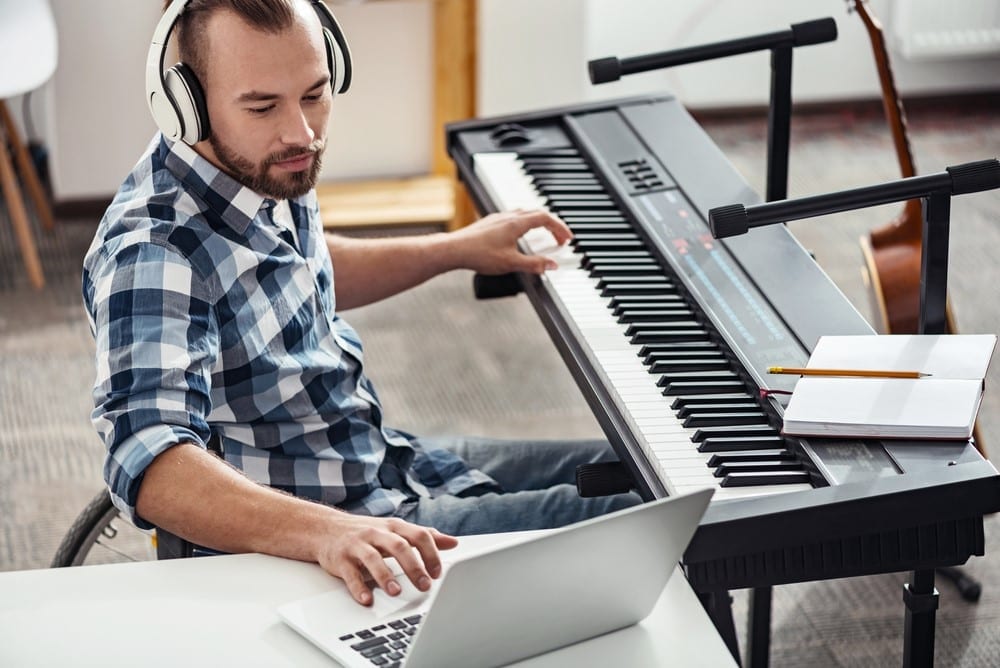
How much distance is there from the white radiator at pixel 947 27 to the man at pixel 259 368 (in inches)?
128

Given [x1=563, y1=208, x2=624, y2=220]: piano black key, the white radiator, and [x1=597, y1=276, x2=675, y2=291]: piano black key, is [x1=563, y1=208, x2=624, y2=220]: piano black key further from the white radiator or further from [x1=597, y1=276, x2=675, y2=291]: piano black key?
the white radiator

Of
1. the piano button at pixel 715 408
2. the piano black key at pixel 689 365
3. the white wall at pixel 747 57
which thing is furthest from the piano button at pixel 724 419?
the white wall at pixel 747 57

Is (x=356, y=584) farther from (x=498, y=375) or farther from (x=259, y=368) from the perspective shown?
(x=498, y=375)

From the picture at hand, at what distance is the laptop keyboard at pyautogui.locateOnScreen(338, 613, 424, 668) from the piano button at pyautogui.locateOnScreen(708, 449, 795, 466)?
0.40 metres

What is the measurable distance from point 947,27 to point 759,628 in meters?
3.31

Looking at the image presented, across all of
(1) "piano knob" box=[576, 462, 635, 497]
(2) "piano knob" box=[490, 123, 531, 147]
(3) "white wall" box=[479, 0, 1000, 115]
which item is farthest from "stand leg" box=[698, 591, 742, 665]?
(3) "white wall" box=[479, 0, 1000, 115]

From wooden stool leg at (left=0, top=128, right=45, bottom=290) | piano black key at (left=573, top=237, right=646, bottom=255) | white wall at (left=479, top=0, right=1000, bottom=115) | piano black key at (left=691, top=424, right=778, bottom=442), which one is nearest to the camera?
piano black key at (left=691, top=424, right=778, bottom=442)

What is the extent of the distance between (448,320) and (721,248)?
185cm

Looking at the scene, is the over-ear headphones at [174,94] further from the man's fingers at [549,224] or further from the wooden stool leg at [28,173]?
the wooden stool leg at [28,173]

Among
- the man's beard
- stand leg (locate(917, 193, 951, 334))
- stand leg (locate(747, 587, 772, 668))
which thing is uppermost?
the man's beard

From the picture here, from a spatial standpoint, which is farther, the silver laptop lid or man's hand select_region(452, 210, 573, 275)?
man's hand select_region(452, 210, 573, 275)

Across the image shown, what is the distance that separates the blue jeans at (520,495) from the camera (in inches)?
67.3

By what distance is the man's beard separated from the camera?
1603mm

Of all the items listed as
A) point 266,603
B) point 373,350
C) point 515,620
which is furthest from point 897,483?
point 373,350
